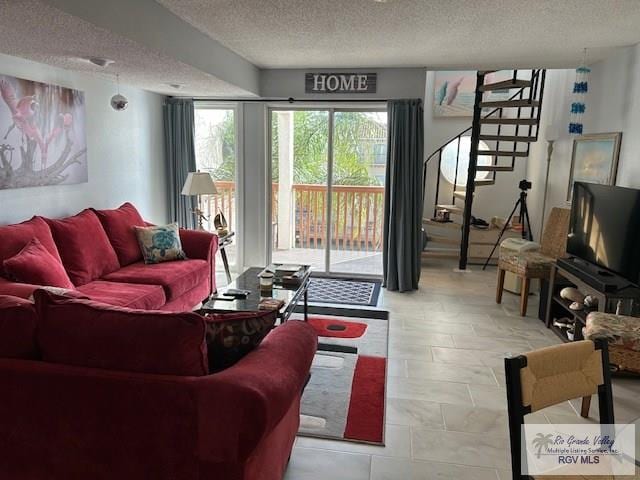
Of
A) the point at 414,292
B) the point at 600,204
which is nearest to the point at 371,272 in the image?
the point at 414,292

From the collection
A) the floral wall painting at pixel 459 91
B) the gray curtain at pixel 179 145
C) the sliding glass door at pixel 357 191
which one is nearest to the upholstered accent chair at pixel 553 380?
the sliding glass door at pixel 357 191

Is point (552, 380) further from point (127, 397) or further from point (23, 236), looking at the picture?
point (23, 236)

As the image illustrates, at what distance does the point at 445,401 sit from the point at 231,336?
1.67 meters

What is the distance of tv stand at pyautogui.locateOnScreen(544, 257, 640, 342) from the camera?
3.26m

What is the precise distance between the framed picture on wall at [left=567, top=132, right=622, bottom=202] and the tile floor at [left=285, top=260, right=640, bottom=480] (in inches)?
54.8

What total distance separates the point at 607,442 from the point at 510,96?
584 cm

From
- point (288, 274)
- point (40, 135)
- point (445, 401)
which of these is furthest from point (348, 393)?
point (40, 135)

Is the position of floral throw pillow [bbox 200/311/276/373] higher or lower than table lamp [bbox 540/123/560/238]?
lower

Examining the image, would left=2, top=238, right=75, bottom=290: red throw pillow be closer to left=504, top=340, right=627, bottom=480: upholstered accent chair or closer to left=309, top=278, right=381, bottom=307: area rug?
left=309, top=278, right=381, bottom=307: area rug

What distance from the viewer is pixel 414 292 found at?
5215 mm

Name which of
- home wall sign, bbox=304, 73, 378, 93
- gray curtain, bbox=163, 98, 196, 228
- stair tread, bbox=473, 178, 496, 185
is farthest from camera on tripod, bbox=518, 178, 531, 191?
gray curtain, bbox=163, 98, 196, 228

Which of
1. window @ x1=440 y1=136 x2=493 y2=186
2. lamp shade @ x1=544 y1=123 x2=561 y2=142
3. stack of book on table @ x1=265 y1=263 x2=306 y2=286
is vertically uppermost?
lamp shade @ x1=544 y1=123 x2=561 y2=142

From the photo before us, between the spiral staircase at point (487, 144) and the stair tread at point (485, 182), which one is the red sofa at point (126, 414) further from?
the stair tread at point (485, 182)

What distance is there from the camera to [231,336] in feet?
5.93
